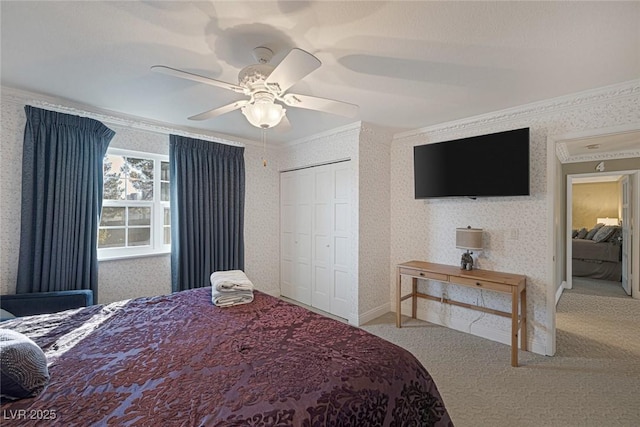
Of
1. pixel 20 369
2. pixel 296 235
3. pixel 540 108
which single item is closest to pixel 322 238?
pixel 296 235

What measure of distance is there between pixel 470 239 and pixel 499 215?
0.43 m

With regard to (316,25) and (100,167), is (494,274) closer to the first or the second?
(316,25)

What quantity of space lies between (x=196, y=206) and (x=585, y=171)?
635 cm

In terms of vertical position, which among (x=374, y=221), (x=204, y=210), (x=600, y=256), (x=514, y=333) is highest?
(x=204, y=210)

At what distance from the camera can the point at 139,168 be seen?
3.44 m

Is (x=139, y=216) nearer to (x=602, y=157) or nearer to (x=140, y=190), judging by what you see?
(x=140, y=190)

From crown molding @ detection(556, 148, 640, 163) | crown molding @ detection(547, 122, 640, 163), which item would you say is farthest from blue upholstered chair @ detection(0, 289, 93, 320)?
→ crown molding @ detection(556, 148, 640, 163)

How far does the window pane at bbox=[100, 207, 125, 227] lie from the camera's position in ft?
10.4

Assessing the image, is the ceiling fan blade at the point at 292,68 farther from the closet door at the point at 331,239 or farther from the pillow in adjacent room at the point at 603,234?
the pillow in adjacent room at the point at 603,234

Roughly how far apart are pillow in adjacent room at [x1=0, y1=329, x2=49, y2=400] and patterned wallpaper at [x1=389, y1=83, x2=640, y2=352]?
3.54 metres

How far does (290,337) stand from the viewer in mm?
1645

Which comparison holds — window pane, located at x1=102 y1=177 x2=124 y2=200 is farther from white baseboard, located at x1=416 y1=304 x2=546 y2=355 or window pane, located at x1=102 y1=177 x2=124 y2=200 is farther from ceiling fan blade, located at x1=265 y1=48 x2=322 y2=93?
white baseboard, located at x1=416 y1=304 x2=546 y2=355

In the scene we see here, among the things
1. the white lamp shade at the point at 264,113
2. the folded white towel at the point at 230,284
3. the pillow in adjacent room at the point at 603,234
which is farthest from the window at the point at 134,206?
the pillow in adjacent room at the point at 603,234

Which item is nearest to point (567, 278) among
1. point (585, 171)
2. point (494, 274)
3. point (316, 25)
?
point (585, 171)
